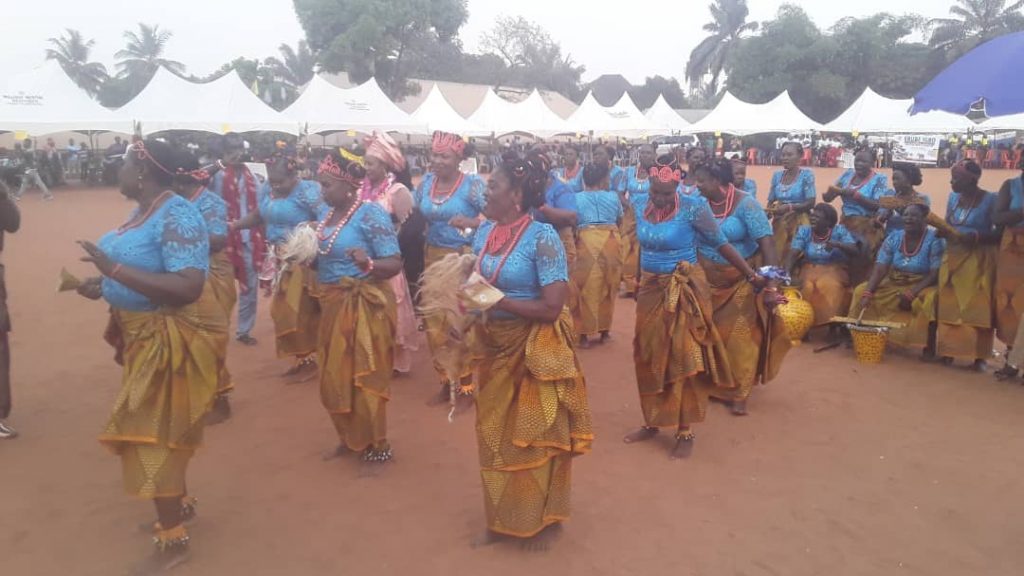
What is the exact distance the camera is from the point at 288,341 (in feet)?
20.8

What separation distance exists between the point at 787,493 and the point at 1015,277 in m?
3.62

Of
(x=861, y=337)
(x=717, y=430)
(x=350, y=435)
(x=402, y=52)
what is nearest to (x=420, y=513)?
(x=350, y=435)

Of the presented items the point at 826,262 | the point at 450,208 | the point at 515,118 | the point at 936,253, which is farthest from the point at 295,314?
the point at 515,118

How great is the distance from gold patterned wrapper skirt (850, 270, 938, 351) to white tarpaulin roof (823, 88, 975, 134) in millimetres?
22855

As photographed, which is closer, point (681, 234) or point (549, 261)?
point (549, 261)

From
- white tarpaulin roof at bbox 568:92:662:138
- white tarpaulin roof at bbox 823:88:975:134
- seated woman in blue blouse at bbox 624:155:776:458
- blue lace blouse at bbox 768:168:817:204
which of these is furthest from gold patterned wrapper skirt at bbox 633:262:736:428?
white tarpaulin roof at bbox 823:88:975:134

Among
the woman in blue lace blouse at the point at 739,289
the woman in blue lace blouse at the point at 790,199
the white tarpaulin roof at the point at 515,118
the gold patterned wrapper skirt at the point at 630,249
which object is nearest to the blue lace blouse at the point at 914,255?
the woman in blue lace blouse at the point at 790,199

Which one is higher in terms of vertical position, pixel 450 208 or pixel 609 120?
pixel 609 120

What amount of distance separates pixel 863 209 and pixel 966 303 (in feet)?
5.46

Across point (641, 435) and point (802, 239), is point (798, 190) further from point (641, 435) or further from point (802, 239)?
point (641, 435)

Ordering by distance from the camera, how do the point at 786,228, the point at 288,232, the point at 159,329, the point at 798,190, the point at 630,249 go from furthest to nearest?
the point at 630,249
the point at 786,228
the point at 798,190
the point at 288,232
the point at 159,329

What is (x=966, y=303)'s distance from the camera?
6.49m

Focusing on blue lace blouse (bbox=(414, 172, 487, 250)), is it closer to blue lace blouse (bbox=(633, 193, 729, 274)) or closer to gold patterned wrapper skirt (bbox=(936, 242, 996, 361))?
blue lace blouse (bbox=(633, 193, 729, 274))

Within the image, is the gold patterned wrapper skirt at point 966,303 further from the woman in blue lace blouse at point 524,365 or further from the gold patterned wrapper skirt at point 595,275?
the woman in blue lace blouse at point 524,365
